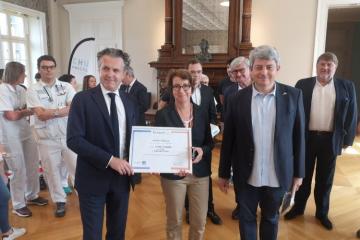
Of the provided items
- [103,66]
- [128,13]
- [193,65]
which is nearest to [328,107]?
[193,65]

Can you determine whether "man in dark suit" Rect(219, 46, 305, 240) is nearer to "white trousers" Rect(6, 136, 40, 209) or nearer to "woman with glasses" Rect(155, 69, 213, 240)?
"woman with glasses" Rect(155, 69, 213, 240)

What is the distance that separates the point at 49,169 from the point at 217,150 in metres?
3.16

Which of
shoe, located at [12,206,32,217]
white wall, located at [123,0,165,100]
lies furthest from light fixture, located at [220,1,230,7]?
shoe, located at [12,206,32,217]

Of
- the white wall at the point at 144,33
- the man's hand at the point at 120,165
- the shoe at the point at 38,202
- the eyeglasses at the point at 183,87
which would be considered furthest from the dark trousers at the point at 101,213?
the white wall at the point at 144,33

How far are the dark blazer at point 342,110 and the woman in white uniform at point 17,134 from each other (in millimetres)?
2599

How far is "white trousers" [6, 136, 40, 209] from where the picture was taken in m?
2.79

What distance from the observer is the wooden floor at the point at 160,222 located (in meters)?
2.52

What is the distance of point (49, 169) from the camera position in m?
2.85

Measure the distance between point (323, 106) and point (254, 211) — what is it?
1275 millimetres

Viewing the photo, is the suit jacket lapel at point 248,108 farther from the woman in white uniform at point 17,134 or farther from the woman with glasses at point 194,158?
the woman in white uniform at point 17,134

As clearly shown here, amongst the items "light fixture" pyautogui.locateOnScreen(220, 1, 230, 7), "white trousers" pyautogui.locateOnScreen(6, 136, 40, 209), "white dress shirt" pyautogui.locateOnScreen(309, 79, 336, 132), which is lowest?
"white trousers" pyautogui.locateOnScreen(6, 136, 40, 209)

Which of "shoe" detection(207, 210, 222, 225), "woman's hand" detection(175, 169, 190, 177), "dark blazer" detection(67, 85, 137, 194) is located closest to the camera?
"dark blazer" detection(67, 85, 137, 194)

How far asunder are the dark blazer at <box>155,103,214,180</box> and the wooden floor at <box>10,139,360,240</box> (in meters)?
0.93

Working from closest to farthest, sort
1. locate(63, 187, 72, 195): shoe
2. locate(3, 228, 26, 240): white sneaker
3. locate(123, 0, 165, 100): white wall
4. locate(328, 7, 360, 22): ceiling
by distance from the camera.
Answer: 1. locate(3, 228, 26, 240): white sneaker
2. locate(63, 187, 72, 195): shoe
3. locate(123, 0, 165, 100): white wall
4. locate(328, 7, 360, 22): ceiling
